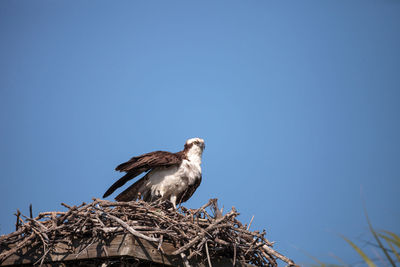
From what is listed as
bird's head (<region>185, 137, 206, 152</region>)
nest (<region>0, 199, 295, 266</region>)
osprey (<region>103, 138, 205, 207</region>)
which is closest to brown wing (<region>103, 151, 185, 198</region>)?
osprey (<region>103, 138, 205, 207</region>)

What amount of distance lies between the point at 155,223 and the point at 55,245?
1.04 metres

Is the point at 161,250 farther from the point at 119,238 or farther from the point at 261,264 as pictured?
the point at 261,264

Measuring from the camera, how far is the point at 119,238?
3.72 metres

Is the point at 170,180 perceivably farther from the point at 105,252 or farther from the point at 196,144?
the point at 105,252

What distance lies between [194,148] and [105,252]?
378 centimetres

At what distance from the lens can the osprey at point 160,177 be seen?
6.32 metres

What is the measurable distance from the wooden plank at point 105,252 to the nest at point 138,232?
6 cm

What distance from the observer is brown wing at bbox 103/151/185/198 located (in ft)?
20.4

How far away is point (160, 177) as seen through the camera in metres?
6.56

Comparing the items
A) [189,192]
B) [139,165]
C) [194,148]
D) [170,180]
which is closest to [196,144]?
[194,148]

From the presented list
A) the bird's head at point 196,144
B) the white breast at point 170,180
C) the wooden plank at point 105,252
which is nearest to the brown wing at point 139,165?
the white breast at point 170,180

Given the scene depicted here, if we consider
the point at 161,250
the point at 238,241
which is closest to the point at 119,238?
the point at 161,250

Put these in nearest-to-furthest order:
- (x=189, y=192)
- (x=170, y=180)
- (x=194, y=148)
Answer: (x=170, y=180), (x=189, y=192), (x=194, y=148)

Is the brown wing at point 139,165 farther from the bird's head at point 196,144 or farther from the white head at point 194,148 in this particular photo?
the bird's head at point 196,144
